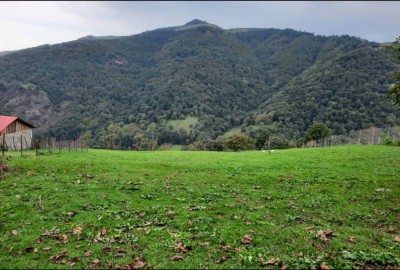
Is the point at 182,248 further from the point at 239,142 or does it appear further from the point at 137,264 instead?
the point at 239,142

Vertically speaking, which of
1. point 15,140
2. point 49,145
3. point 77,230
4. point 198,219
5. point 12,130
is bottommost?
point 15,140

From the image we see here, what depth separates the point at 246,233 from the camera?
15188 mm

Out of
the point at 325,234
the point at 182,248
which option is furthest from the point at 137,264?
the point at 325,234

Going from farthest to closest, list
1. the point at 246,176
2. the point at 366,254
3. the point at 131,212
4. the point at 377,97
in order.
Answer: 1. the point at 377,97
2. the point at 246,176
3. the point at 131,212
4. the point at 366,254

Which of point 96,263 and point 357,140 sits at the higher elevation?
point 96,263

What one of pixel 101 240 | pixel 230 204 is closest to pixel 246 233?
pixel 230 204

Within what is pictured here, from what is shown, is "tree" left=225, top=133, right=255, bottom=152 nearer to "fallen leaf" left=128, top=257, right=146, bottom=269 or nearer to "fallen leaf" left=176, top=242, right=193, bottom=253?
"fallen leaf" left=176, top=242, right=193, bottom=253

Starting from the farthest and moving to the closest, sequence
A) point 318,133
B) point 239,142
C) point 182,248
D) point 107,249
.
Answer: point 318,133 < point 239,142 < point 107,249 < point 182,248

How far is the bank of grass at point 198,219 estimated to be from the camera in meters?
12.8

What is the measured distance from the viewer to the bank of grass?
12.8m

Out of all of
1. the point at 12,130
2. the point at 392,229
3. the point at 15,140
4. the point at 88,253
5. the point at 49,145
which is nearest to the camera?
the point at 88,253

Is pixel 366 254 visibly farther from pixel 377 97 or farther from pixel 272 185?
pixel 377 97

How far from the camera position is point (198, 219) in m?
17.1

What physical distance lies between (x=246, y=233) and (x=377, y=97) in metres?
202
